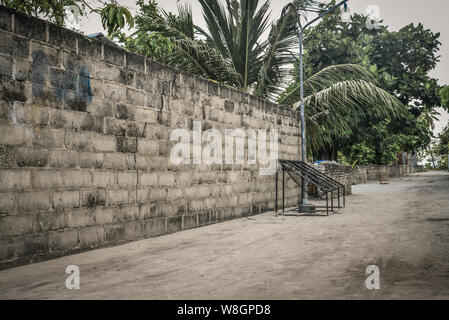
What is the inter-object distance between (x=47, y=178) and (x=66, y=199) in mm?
373

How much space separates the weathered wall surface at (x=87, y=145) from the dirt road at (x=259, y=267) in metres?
0.35

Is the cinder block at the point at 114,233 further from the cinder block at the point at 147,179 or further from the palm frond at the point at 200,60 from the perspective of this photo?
the palm frond at the point at 200,60

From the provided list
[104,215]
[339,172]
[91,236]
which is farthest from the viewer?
[339,172]

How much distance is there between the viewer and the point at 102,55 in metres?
5.24

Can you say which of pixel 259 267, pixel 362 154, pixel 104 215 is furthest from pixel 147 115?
pixel 362 154

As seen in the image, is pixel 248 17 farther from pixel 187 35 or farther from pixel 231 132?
pixel 231 132

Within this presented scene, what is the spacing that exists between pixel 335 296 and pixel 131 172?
365 centimetres

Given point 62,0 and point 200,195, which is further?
point 200,195

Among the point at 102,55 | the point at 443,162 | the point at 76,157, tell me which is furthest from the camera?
the point at 443,162

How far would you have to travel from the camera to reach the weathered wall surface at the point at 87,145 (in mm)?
4160

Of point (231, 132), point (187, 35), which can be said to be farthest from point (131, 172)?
point (187, 35)
